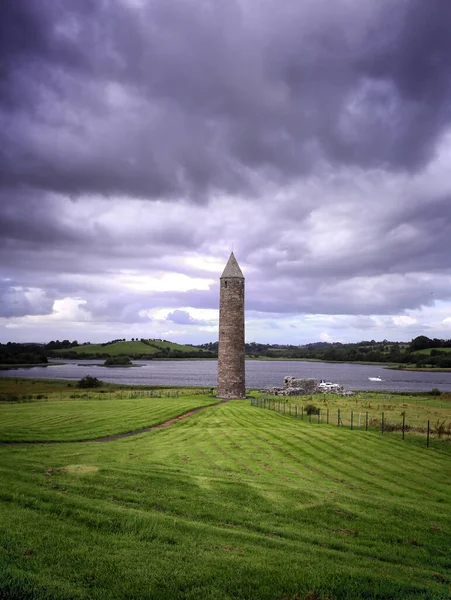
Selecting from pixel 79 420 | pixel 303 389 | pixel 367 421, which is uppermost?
pixel 79 420

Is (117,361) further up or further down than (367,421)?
further down

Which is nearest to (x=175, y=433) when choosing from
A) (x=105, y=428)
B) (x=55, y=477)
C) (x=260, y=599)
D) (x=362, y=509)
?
(x=105, y=428)

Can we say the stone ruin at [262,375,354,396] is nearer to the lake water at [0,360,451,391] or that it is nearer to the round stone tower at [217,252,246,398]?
the round stone tower at [217,252,246,398]

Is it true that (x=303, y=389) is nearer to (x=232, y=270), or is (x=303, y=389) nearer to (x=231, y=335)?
(x=231, y=335)

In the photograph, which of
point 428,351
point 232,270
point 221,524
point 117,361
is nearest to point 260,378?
point 232,270

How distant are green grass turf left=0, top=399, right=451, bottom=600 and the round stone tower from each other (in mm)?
28397

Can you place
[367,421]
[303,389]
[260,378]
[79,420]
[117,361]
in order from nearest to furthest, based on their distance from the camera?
[79,420] → [367,421] → [303,389] → [260,378] → [117,361]

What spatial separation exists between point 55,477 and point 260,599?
7815 millimetres

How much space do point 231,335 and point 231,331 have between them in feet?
1.40

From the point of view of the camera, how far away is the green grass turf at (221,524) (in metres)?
7.32

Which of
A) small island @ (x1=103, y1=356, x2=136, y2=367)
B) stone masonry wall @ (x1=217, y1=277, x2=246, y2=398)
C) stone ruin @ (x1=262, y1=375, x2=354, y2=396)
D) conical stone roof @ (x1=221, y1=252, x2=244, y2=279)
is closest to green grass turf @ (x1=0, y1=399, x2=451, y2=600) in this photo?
stone masonry wall @ (x1=217, y1=277, x2=246, y2=398)

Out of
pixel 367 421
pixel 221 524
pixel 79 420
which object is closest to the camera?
pixel 221 524

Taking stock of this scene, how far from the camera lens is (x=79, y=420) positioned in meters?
27.0

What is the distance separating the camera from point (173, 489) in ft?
40.5
